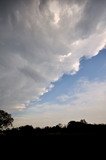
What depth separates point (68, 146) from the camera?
2345 centimetres

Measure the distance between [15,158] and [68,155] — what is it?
6.62m

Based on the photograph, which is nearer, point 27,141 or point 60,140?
point 60,140

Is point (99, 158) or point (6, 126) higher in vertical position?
point (6, 126)

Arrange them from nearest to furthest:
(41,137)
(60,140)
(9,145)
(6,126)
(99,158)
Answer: (99,158) → (60,140) → (41,137) → (9,145) → (6,126)

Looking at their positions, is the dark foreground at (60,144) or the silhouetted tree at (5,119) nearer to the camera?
the dark foreground at (60,144)

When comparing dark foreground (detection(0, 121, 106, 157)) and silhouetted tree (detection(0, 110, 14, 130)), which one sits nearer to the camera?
dark foreground (detection(0, 121, 106, 157))

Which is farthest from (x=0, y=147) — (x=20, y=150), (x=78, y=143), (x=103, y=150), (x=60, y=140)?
(x=103, y=150)

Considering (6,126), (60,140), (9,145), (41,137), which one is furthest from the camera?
(6,126)

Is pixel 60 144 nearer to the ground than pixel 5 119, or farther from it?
nearer to the ground

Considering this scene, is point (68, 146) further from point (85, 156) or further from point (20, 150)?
point (20, 150)

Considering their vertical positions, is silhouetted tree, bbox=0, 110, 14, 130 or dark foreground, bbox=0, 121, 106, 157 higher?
silhouetted tree, bbox=0, 110, 14, 130

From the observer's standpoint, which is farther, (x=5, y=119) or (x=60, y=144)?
(x=5, y=119)

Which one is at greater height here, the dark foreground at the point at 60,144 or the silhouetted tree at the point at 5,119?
the silhouetted tree at the point at 5,119

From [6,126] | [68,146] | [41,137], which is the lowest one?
[68,146]
